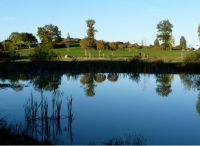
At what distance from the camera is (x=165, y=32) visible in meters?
83.2

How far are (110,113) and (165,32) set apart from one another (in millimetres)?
70340

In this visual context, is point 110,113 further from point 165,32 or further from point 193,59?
point 165,32

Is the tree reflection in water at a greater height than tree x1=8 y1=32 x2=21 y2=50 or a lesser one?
lesser

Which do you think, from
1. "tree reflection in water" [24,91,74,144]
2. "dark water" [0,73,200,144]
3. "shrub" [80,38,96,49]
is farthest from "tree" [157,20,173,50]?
"tree reflection in water" [24,91,74,144]

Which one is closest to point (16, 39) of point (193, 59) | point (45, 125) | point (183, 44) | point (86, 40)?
point (86, 40)

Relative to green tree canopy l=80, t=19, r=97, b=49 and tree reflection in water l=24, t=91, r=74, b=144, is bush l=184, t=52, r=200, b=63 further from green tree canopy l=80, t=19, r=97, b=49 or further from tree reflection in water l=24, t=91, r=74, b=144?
green tree canopy l=80, t=19, r=97, b=49

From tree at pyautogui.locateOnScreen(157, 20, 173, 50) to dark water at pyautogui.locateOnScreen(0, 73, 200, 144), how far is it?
56910mm

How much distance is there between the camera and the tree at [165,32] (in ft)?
270

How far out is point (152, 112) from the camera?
15383 mm

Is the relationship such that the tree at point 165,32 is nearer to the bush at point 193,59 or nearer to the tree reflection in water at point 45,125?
the bush at point 193,59

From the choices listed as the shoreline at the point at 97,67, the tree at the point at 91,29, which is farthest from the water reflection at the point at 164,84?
the tree at the point at 91,29

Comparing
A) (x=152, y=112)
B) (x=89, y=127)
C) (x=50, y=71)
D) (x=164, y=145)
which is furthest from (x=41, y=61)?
(x=164, y=145)

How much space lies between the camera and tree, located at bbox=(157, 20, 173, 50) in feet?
270

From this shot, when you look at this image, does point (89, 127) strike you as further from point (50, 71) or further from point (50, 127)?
point (50, 71)
